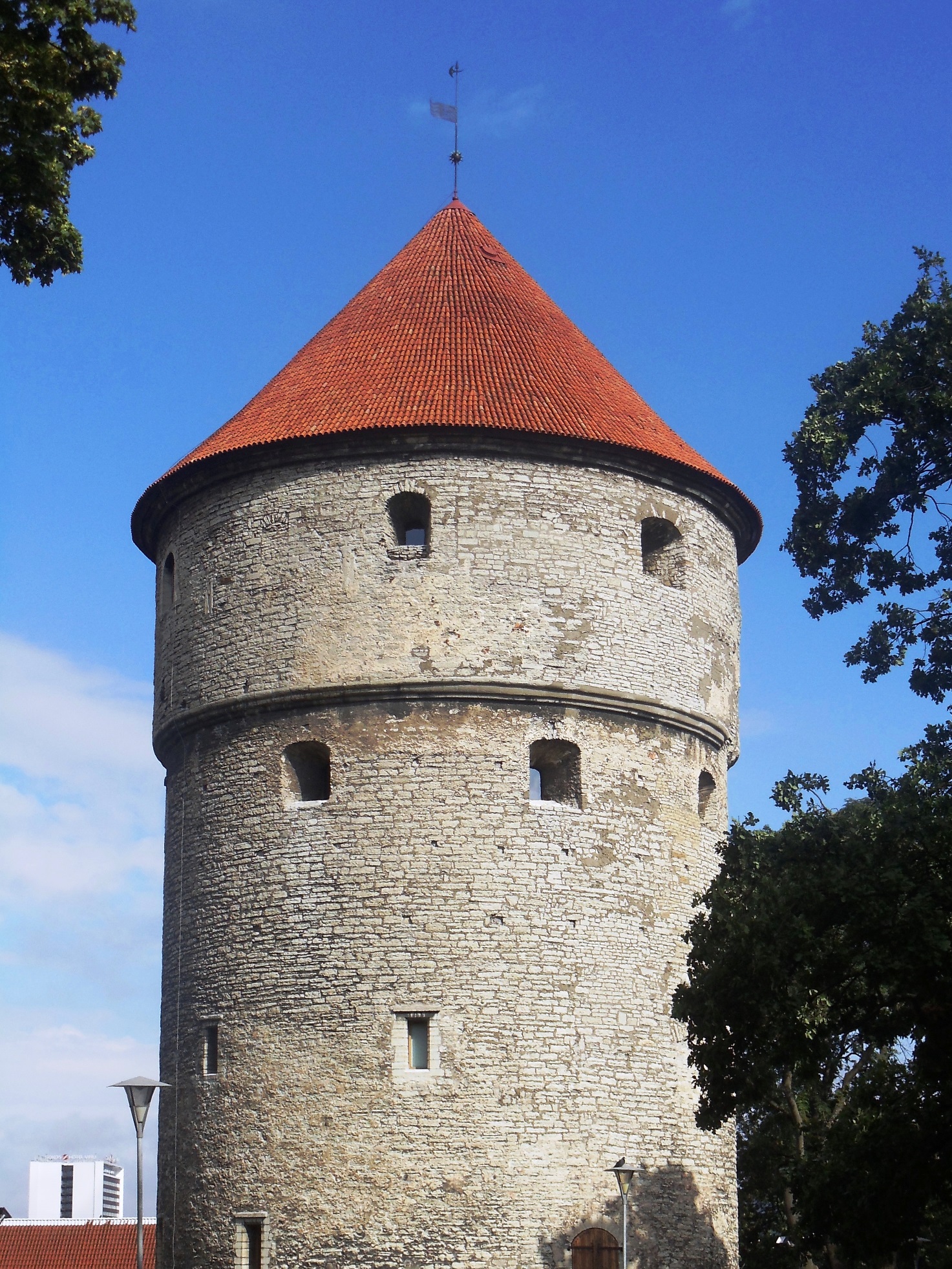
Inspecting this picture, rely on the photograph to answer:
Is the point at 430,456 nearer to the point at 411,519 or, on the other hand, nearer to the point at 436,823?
the point at 411,519

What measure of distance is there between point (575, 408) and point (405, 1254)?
27.2ft

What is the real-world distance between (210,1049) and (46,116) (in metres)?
9.46

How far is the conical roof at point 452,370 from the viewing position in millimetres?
18344

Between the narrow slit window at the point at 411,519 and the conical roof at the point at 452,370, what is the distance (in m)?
0.73

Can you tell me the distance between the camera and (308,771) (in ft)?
59.1

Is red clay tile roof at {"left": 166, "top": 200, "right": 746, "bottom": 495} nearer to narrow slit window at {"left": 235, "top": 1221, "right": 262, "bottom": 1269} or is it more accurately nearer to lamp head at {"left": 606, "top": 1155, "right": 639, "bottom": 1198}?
lamp head at {"left": 606, "top": 1155, "right": 639, "bottom": 1198}

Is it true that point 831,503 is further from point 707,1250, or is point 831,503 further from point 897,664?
point 707,1250

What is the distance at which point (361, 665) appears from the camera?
687 inches

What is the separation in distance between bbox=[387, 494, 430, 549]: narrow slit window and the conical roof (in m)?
0.73

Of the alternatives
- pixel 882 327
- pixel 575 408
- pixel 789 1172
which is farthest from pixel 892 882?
pixel 789 1172

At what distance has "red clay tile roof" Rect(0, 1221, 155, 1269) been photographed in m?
31.8

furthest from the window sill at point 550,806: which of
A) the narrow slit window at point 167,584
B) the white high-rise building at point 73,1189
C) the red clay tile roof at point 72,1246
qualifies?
the white high-rise building at point 73,1189

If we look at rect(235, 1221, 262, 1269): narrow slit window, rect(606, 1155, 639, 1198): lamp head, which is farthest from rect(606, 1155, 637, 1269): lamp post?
rect(235, 1221, 262, 1269): narrow slit window

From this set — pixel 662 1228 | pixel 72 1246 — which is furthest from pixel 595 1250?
pixel 72 1246
